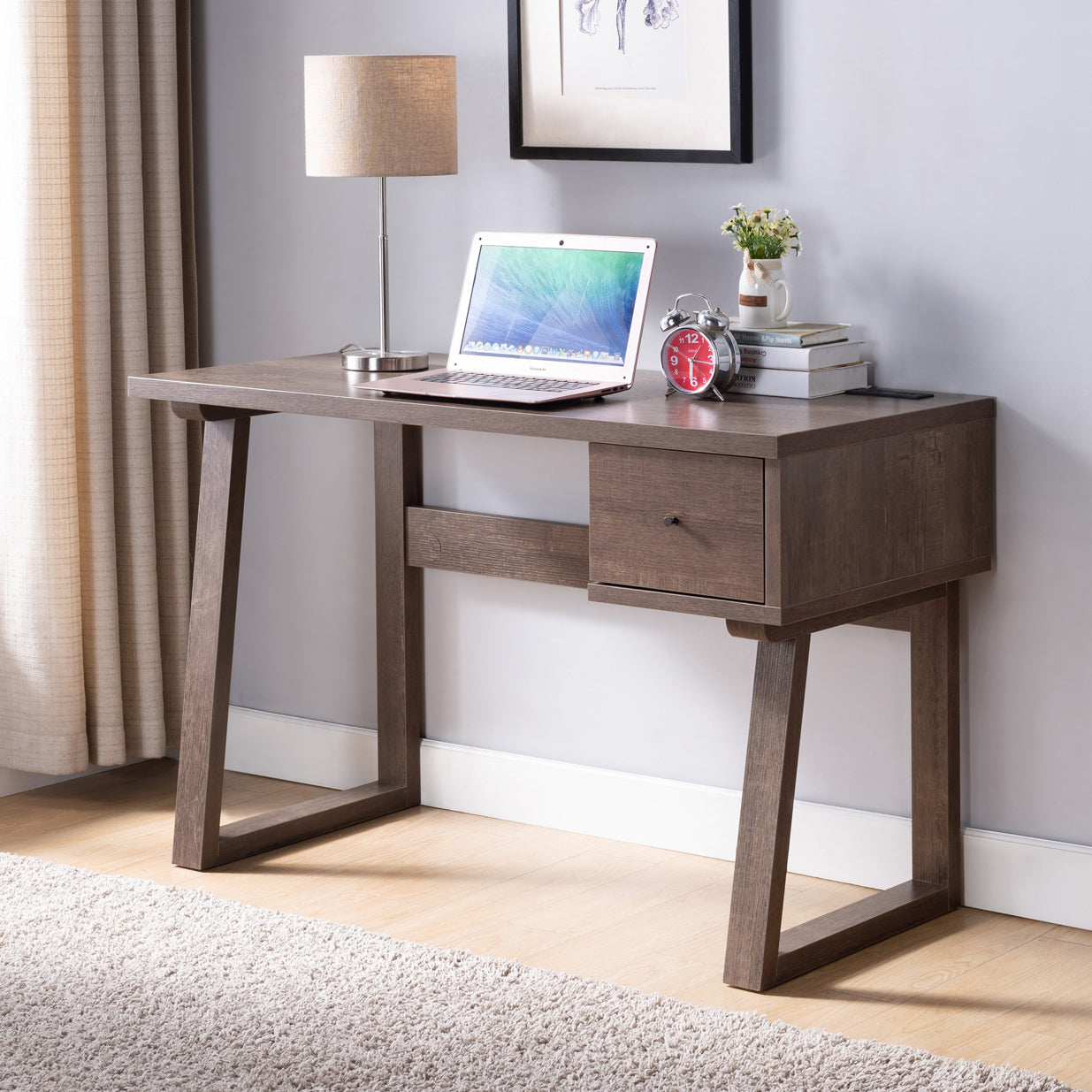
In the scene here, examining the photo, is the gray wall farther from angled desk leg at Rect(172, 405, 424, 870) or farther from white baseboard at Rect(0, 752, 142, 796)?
white baseboard at Rect(0, 752, 142, 796)

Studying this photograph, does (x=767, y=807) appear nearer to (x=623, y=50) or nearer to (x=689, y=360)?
(x=689, y=360)

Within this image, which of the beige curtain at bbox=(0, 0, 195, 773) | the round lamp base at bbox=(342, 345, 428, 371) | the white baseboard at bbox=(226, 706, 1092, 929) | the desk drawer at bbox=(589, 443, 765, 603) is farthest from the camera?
the beige curtain at bbox=(0, 0, 195, 773)

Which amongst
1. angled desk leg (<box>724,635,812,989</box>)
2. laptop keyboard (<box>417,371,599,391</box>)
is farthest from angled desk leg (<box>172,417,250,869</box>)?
angled desk leg (<box>724,635,812,989</box>)

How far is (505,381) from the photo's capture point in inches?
104

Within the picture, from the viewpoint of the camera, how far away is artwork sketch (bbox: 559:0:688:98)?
2734 mm

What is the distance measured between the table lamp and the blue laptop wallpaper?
0.17 m

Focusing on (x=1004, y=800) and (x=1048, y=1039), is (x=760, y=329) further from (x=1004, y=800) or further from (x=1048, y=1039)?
(x=1048, y=1039)

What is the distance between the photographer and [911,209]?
258 centimetres

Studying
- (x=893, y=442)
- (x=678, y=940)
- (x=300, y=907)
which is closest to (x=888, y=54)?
(x=893, y=442)

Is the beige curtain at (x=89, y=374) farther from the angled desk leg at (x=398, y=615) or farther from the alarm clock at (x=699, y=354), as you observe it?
the alarm clock at (x=699, y=354)

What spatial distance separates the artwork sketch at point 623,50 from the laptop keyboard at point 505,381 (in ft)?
1.64

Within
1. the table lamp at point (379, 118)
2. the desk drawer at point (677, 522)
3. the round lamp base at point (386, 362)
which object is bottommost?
the desk drawer at point (677, 522)

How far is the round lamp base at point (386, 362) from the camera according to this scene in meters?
2.84

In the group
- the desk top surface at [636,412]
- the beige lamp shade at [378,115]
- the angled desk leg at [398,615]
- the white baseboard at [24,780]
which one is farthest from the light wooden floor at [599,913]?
the beige lamp shade at [378,115]
